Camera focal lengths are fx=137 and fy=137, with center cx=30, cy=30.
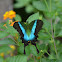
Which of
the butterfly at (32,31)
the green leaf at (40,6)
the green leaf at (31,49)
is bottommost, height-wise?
the green leaf at (31,49)

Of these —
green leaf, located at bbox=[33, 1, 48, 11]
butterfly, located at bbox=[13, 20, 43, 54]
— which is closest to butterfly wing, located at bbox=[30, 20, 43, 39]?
butterfly, located at bbox=[13, 20, 43, 54]

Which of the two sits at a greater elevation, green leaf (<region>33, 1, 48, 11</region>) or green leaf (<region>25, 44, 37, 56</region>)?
green leaf (<region>33, 1, 48, 11</region>)

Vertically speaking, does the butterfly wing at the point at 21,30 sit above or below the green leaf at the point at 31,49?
above

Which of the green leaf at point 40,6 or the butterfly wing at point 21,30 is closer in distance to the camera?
the butterfly wing at point 21,30

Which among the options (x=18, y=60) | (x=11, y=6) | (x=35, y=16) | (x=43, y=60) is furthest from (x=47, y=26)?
(x=11, y=6)

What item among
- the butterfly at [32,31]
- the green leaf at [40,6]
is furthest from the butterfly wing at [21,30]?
the green leaf at [40,6]

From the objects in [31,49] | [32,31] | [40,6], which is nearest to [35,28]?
[32,31]

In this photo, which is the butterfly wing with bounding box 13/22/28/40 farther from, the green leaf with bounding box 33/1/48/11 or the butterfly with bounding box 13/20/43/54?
the green leaf with bounding box 33/1/48/11

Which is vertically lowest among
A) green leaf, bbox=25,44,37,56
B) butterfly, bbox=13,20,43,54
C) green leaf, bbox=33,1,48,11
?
green leaf, bbox=25,44,37,56

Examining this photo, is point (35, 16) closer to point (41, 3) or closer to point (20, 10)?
point (41, 3)

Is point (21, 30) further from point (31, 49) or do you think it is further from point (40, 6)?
point (40, 6)

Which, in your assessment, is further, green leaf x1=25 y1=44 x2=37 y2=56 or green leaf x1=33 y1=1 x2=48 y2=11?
green leaf x1=33 y1=1 x2=48 y2=11

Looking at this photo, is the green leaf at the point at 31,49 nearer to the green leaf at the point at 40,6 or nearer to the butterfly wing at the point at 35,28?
the butterfly wing at the point at 35,28
